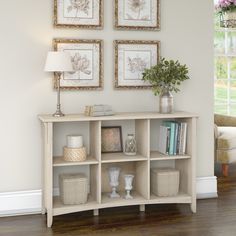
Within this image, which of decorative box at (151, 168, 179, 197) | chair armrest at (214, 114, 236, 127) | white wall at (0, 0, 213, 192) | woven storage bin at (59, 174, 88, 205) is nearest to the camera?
woven storage bin at (59, 174, 88, 205)

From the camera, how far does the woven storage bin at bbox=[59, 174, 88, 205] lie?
3639 millimetres

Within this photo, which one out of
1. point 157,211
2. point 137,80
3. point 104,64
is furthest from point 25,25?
point 157,211

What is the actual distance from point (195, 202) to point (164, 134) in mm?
646

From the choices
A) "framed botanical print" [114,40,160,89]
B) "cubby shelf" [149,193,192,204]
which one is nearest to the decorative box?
"cubby shelf" [149,193,192,204]

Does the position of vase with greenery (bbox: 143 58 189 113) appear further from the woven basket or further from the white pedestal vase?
the white pedestal vase

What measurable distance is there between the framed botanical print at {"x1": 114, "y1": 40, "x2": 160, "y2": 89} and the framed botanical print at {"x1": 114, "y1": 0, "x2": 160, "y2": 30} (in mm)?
144

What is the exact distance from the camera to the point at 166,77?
3.88m

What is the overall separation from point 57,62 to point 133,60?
800 millimetres

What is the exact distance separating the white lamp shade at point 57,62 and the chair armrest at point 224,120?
3.01 meters

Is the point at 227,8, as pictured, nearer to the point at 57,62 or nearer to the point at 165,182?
the point at 165,182

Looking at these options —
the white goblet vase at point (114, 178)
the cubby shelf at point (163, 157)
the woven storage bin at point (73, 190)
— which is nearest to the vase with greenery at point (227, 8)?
the cubby shelf at point (163, 157)

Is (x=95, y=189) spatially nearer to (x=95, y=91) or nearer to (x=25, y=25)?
(x=95, y=91)

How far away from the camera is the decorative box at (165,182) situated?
12.7 feet

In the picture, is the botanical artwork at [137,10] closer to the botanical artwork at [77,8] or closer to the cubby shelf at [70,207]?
the botanical artwork at [77,8]
